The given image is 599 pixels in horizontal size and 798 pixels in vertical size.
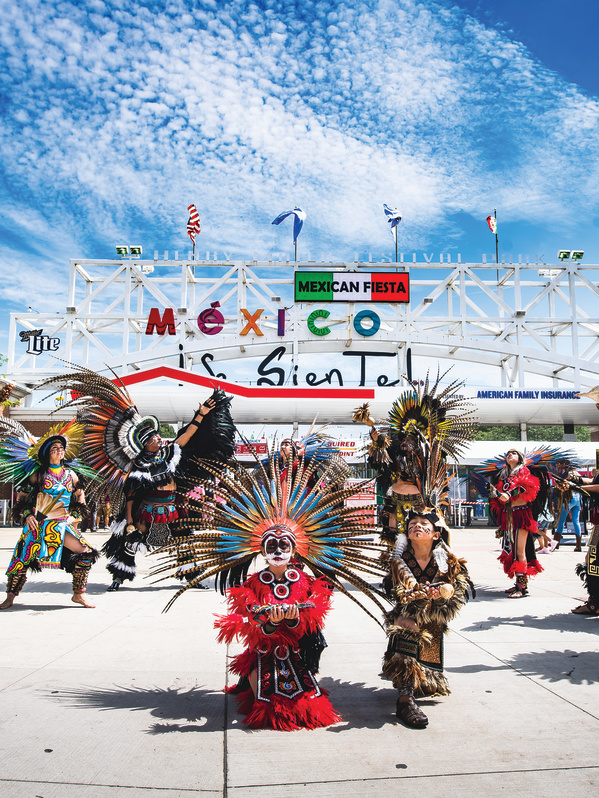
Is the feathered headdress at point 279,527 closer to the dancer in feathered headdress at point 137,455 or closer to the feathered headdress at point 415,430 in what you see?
the feathered headdress at point 415,430

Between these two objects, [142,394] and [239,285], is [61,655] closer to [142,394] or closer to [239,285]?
[142,394]

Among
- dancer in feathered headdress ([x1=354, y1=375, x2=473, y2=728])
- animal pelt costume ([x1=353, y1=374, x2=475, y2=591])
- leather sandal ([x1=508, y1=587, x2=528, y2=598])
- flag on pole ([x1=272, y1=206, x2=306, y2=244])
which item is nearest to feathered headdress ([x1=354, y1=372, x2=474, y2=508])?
animal pelt costume ([x1=353, y1=374, x2=475, y2=591])

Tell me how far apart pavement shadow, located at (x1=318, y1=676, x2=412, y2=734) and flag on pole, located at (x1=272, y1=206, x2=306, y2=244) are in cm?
2691

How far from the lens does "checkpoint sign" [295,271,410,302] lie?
26922 mm

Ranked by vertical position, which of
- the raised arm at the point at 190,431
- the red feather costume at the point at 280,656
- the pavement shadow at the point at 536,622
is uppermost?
the raised arm at the point at 190,431

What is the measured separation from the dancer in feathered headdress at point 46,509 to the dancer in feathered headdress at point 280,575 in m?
3.24

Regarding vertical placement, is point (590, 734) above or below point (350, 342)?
below

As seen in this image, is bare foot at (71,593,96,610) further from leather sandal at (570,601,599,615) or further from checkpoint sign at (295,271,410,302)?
checkpoint sign at (295,271,410,302)

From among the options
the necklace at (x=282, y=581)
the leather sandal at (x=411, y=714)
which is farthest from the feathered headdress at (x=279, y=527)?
the leather sandal at (x=411, y=714)

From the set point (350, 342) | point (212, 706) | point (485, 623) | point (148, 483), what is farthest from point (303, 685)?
point (350, 342)

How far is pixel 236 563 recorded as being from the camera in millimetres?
3549

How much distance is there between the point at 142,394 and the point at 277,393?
4.95m

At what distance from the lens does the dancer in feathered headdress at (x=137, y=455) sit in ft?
23.5

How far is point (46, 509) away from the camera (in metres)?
6.31
